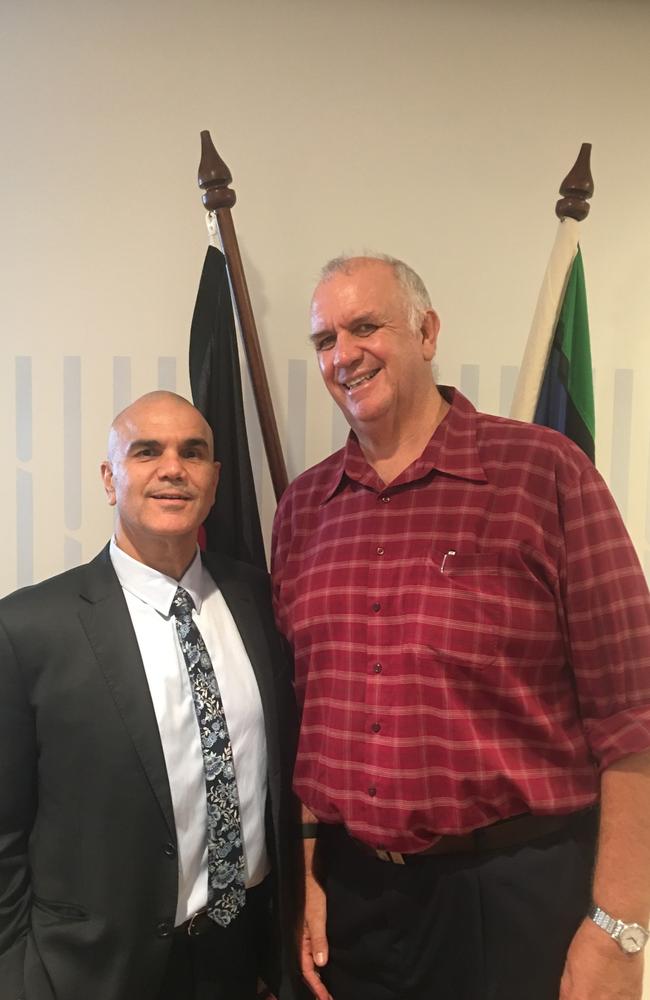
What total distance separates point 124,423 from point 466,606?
767 millimetres

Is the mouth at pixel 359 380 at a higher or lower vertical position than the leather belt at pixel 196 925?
higher

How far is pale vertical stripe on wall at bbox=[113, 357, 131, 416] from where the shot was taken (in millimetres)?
1824

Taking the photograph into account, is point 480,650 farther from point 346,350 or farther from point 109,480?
point 109,480

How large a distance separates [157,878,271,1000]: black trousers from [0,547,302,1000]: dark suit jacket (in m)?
0.09

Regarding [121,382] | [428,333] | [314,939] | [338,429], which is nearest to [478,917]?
[314,939]

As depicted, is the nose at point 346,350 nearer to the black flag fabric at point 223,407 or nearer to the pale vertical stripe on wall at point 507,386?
the black flag fabric at point 223,407

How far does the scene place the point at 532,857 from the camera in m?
1.12

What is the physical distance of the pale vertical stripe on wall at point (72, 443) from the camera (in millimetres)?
1819

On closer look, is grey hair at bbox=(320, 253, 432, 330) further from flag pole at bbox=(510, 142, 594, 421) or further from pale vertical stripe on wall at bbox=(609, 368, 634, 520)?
pale vertical stripe on wall at bbox=(609, 368, 634, 520)

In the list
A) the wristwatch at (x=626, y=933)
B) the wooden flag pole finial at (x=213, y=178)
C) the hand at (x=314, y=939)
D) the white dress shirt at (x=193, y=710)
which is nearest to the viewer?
the wristwatch at (x=626, y=933)

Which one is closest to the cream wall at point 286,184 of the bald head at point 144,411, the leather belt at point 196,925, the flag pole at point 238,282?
the flag pole at point 238,282

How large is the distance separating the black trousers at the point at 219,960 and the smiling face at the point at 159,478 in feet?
2.38

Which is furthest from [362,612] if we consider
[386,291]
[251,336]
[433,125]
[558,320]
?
[433,125]

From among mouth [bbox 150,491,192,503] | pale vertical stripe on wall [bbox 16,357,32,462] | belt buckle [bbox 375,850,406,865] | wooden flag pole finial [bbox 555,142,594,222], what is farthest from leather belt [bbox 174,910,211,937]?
wooden flag pole finial [bbox 555,142,594,222]
